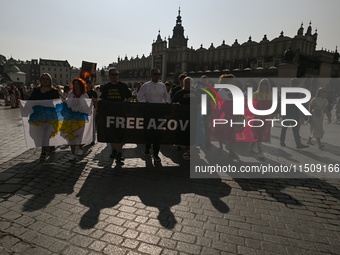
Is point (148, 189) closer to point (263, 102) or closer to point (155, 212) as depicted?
point (155, 212)

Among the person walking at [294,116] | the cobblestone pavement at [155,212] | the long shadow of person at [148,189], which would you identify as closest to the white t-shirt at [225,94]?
the person walking at [294,116]

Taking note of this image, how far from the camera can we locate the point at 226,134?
662 centimetres

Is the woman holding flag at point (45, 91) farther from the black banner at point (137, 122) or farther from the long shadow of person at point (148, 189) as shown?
the long shadow of person at point (148, 189)

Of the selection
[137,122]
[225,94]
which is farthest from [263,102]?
[137,122]

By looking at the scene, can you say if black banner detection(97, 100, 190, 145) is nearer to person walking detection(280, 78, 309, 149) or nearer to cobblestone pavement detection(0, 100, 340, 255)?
cobblestone pavement detection(0, 100, 340, 255)

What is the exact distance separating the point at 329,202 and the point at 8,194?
5.03 meters

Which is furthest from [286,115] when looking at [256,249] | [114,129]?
[256,249]

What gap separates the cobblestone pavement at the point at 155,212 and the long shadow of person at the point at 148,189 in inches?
0.6

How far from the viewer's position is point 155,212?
336cm

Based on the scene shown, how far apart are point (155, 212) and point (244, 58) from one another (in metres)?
80.1

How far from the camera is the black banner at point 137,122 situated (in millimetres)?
5668

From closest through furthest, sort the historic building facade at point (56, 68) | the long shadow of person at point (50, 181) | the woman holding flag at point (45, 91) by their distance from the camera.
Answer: the long shadow of person at point (50, 181), the woman holding flag at point (45, 91), the historic building facade at point (56, 68)

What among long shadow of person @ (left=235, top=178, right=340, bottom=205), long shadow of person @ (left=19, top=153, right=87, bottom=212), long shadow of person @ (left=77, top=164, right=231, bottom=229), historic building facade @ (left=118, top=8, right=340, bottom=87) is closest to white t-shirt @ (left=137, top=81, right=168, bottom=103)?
long shadow of person @ (left=77, top=164, right=231, bottom=229)

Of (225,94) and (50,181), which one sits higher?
(225,94)
